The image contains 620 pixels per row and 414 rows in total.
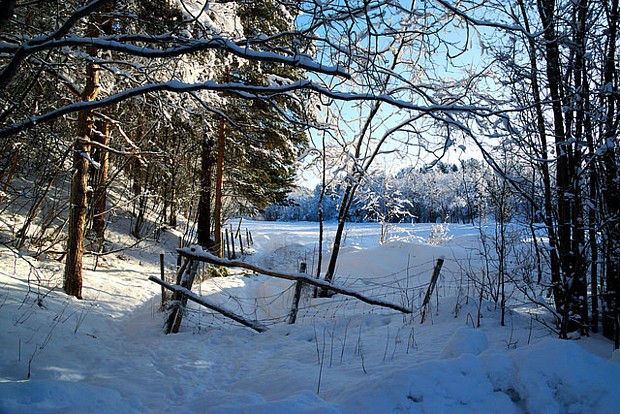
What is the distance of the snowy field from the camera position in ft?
8.08

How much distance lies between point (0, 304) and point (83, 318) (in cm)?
98

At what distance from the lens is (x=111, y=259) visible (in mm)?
9297

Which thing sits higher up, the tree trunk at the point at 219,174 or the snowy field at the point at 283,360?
the tree trunk at the point at 219,174

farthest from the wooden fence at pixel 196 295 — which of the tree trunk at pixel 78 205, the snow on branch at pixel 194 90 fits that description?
the snow on branch at pixel 194 90

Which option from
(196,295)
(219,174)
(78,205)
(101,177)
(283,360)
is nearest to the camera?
(283,360)

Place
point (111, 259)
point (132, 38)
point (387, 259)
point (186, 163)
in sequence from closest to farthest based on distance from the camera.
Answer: point (132, 38) → point (111, 259) → point (387, 259) → point (186, 163)

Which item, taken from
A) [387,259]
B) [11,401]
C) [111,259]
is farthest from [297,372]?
[387,259]

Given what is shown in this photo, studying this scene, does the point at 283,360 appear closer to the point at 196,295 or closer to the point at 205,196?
the point at 196,295

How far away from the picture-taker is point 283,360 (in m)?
3.95

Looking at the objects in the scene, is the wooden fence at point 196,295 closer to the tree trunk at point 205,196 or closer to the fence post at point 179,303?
the fence post at point 179,303

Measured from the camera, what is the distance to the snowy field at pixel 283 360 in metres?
2.46

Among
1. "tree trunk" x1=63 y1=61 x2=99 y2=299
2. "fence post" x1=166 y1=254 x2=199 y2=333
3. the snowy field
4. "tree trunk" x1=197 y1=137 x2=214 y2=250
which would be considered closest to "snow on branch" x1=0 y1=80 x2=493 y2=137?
the snowy field

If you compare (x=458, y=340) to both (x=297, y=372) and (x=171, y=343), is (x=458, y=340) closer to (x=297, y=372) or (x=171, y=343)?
(x=297, y=372)

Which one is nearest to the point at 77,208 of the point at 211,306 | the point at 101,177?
the point at 211,306
